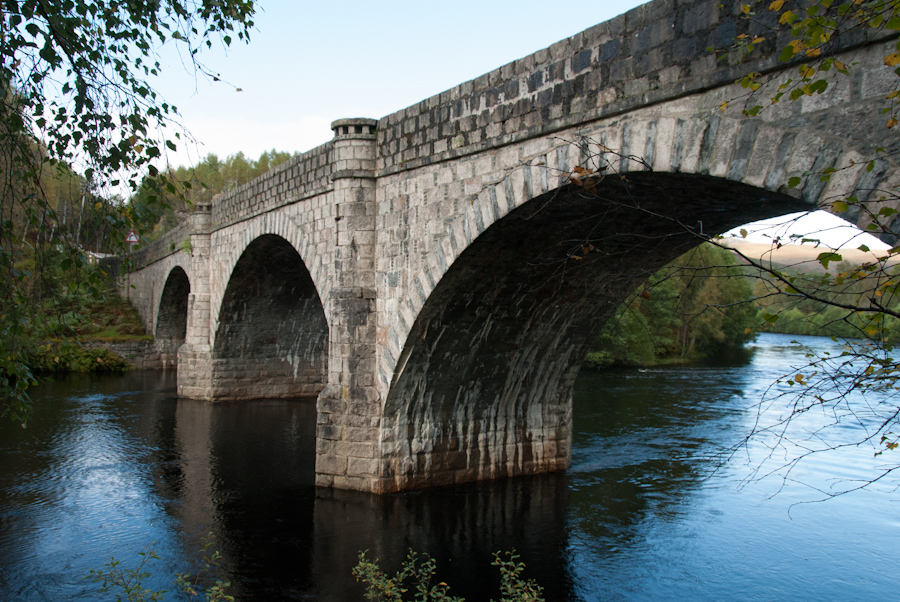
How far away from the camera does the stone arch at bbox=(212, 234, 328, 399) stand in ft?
56.2

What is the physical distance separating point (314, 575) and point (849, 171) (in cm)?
607

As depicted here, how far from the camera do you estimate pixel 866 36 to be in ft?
13.0

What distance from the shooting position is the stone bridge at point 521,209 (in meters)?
4.77

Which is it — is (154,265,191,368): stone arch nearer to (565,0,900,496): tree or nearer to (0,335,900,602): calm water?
(0,335,900,602): calm water

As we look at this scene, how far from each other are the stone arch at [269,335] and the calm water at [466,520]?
4.10 meters

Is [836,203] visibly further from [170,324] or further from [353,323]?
[170,324]

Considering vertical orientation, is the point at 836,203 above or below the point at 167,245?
below

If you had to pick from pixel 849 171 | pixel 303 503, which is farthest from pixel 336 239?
pixel 849 171

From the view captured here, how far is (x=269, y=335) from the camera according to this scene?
1873 centimetres

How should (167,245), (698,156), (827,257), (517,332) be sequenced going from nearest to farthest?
(827,257)
(698,156)
(517,332)
(167,245)

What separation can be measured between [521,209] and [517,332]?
2966mm

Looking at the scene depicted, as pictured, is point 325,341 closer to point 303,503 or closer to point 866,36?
point 303,503

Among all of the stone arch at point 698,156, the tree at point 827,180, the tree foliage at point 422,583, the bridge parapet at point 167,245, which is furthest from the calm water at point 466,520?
the bridge parapet at point 167,245

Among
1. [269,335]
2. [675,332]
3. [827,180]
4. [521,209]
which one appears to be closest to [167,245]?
[269,335]
